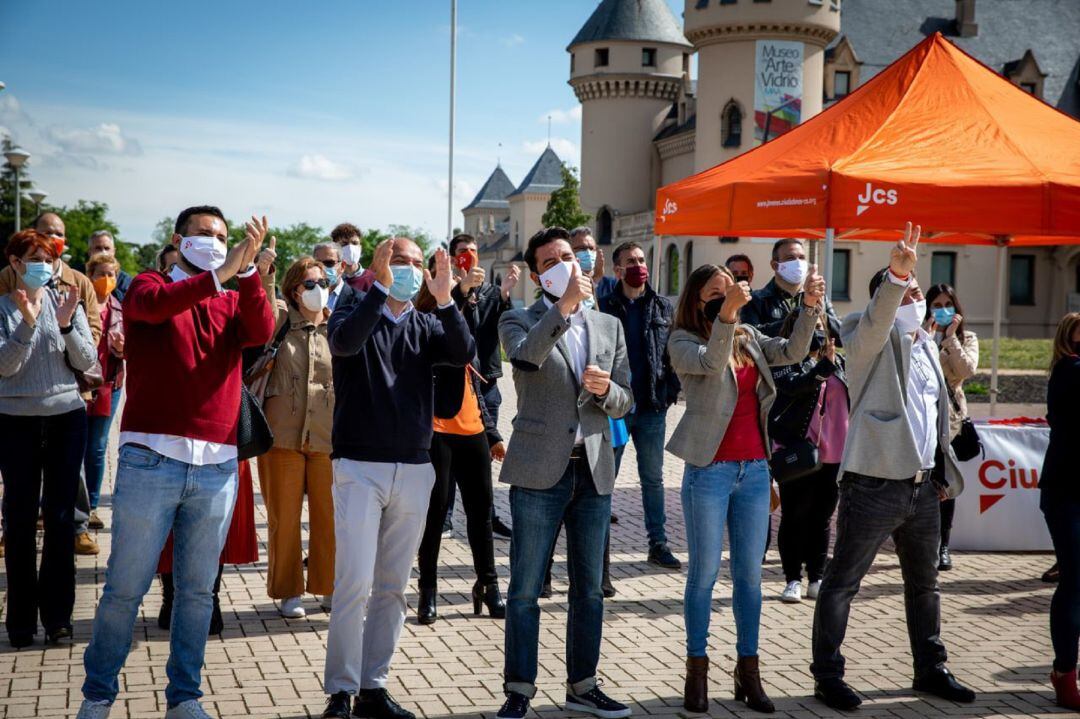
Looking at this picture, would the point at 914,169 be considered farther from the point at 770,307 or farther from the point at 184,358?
the point at 184,358

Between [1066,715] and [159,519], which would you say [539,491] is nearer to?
[159,519]

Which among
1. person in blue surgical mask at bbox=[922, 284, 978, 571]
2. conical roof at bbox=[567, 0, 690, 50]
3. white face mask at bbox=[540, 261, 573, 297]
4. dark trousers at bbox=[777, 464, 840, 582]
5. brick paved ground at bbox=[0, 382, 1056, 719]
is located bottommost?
brick paved ground at bbox=[0, 382, 1056, 719]

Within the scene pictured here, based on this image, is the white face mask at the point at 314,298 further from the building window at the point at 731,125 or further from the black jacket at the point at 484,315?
the building window at the point at 731,125

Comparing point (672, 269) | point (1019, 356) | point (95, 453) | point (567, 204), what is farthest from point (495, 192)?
point (95, 453)

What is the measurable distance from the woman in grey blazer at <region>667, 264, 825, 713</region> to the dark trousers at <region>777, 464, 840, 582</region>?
84.7 inches

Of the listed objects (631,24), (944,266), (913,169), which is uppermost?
(631,24)

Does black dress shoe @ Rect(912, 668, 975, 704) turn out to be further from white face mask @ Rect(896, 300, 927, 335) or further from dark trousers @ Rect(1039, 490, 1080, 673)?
white face mask @ Rect(896, 300, 927, 335)

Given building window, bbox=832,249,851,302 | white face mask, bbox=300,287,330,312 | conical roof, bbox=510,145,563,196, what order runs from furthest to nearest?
conical roof, bbox=510,145,563,196 → building window, bbox=832,249,851,302 → white face mask, bbox=300,287,330,312

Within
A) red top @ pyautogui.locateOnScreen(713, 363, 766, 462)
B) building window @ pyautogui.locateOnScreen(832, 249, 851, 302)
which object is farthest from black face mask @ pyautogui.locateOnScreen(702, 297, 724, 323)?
building window @ pyautogui.locateOnScreen(832, 249, 851, 302)

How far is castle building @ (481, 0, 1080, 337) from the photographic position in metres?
52.8

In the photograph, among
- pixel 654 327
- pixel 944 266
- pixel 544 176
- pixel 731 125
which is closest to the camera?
pixel 654 327

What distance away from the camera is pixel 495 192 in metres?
138

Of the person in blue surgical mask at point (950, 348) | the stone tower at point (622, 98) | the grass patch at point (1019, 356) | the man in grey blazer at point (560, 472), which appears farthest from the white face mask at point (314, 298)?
the stone tower at point (622, 98)

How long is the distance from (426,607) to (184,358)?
2.69m
